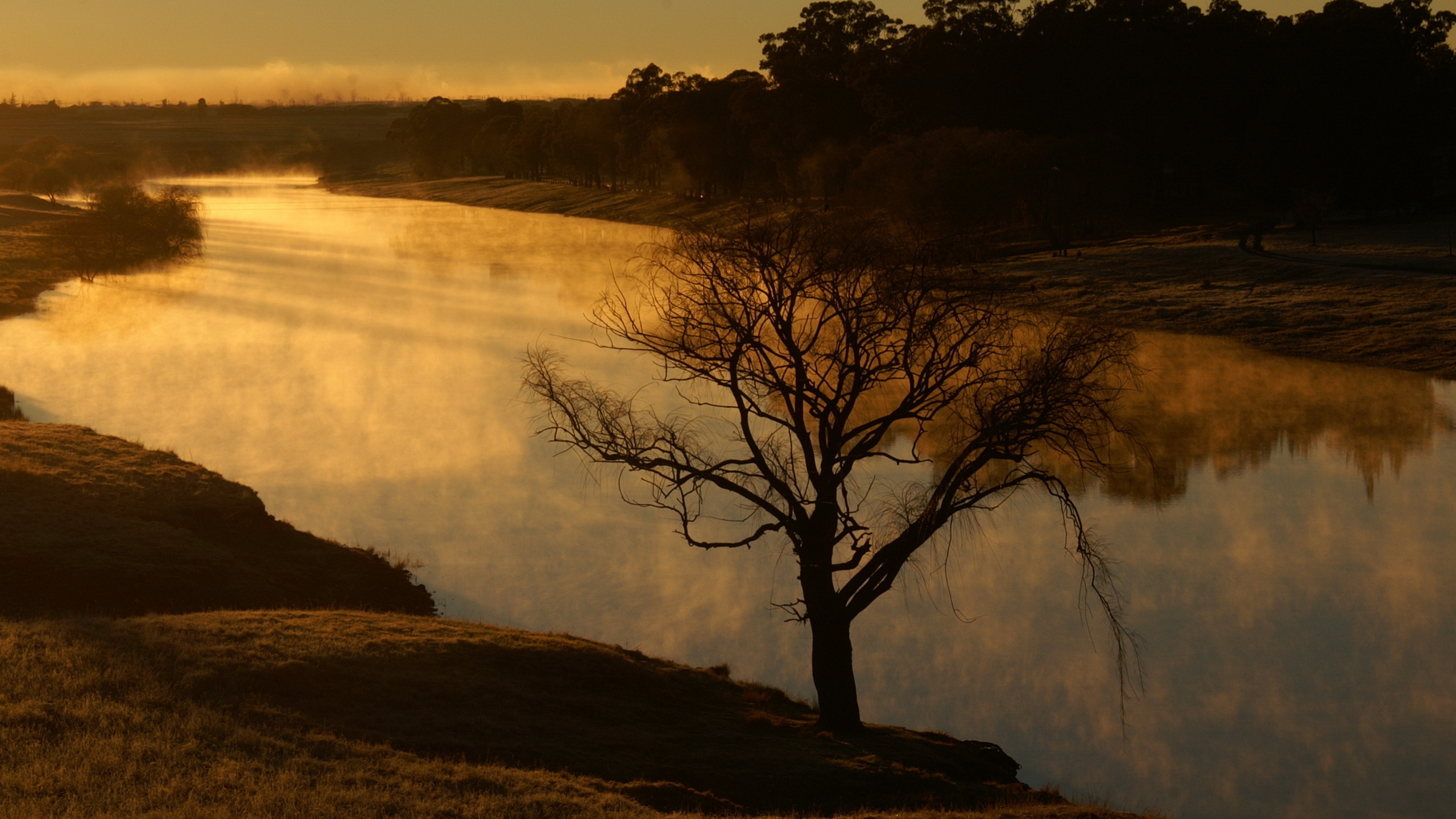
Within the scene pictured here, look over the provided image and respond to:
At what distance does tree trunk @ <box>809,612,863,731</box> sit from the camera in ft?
55.0

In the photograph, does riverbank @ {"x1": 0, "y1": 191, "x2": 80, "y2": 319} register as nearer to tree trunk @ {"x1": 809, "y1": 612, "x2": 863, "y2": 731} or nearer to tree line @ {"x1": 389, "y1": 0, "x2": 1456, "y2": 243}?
tree line @ {"x1": 389, "y1": 0, "x2": 1456, "y2": 243}

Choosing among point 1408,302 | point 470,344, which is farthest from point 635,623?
point 1408,302

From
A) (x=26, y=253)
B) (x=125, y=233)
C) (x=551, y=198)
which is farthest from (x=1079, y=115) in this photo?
(x=26, y=253)

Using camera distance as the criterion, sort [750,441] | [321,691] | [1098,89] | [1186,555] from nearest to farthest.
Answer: [321,691] < [750,441] < [1186,555] < [1098,89]

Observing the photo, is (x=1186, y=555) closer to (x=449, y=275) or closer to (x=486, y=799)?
(x=486, y=799)

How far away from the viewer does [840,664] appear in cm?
1697

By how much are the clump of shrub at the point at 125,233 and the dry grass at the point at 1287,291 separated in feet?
175

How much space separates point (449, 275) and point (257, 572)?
55081 millimetres

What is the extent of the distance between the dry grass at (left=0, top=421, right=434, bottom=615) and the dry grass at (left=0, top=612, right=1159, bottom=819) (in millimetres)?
2998

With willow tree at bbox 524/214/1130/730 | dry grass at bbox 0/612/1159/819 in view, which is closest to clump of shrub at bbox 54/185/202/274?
dry grass at bbox 0/612/1159/819

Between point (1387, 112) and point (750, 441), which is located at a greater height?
point (1387, 112)

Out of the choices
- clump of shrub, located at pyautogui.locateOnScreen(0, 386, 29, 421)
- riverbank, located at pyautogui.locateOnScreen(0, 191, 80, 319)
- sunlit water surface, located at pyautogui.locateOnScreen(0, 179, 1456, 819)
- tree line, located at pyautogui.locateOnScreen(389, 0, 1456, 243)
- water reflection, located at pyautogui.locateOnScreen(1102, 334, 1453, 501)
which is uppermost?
tree line, located at pyautogui.locateOnScreen(389, 0, 1456, 243)

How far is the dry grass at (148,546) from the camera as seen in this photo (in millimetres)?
19125

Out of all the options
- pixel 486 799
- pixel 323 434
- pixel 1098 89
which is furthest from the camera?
pixel 1098 89
